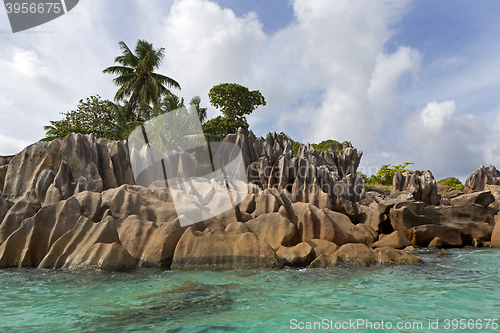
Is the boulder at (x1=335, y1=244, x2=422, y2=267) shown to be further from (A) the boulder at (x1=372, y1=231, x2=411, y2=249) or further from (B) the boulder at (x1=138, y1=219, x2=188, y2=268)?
Answer: (B) the boulder at (x1=138, y1=219, x2=188, y2=268)

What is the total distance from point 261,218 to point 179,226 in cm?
271

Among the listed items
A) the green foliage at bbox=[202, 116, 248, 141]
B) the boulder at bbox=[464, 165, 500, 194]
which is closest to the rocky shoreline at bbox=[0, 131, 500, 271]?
the boulder at bbox=[464, 165, 500, 194]

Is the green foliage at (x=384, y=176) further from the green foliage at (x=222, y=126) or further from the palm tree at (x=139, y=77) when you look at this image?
the palm tree at (x=139, y=77)

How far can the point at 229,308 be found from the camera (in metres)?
5.66

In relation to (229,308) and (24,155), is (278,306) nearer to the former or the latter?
(229,308)

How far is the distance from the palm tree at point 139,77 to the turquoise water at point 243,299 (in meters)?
26.8

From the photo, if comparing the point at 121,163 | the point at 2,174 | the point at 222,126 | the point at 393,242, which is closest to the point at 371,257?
the point at 393,242

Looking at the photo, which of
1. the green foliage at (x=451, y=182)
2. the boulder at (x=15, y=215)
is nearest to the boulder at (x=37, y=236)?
the boulder at (x=15, y=215)

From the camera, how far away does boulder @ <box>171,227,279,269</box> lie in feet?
28.1

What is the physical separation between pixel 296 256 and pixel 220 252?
210cm

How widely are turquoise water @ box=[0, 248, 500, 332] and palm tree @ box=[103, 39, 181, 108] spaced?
26.8 m

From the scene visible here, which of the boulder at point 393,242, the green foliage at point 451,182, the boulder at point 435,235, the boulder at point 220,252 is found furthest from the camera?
the green foliage at point 451,182

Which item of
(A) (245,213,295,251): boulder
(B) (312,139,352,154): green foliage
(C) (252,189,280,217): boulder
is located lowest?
(A) (245,213,295,251): boulder

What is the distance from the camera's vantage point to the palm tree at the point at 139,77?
32812 millimetres
